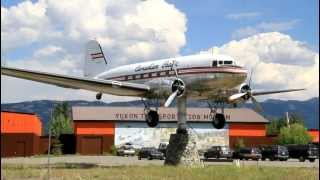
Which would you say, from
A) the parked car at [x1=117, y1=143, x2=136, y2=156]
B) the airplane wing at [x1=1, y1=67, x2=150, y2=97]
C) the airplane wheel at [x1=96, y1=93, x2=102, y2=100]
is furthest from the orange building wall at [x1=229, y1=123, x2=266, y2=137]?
the airplane wing at [x1=1, y1=67, x2=150, y2=97]

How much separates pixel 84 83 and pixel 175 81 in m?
6.66

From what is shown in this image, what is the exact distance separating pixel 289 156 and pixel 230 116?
31393 millimetres

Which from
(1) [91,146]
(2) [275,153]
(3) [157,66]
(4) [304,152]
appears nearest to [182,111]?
(3) [157,66]

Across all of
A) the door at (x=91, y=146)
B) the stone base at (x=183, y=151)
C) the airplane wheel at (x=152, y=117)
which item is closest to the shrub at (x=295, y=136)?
the door at (x=91, y=146)

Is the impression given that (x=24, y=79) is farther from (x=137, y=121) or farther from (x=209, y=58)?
(x=137, y=121)

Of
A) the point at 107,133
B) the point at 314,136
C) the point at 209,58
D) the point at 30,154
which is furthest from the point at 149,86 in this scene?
the point at 314,136

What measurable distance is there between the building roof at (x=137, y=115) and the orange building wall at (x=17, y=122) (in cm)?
1114

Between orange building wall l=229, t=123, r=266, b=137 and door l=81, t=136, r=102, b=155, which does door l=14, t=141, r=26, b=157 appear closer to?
door l=81, t=136, r=102, b=155

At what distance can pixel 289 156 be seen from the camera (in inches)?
2648

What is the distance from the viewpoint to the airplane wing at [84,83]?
3834 centimetres

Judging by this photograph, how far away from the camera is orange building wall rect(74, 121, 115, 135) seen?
297 feet

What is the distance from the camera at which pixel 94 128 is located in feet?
300

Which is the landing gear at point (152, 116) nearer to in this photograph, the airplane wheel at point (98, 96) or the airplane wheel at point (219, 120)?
the airplane wheel at point (98, 96)

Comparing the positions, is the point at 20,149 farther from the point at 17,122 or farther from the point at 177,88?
the point at 177,88
